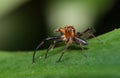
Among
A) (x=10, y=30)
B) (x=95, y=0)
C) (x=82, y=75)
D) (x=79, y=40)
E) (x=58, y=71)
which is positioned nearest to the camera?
(x=82, y=75)

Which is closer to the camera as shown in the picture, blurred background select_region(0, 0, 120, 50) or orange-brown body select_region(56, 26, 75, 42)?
orange-brown body select_region(56, 26, 75, 42)

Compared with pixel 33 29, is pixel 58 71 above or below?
above

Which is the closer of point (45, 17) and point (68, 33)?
point (68, 33)

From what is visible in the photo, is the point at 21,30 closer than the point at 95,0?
No

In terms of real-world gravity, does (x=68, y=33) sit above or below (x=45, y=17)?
above

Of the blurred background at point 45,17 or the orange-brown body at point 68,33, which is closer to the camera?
the orange-brown body at point 68,33

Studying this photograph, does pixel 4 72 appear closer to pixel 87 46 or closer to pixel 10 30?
pixel 87 46

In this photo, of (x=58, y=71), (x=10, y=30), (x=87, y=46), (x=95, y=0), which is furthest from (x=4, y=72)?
(x=10, y=30)

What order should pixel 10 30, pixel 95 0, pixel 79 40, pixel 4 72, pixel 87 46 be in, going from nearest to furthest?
pixel 4 72 → pixel 87 46 → pixel 79 40 → pixel 95 0 → pixel 10 30
